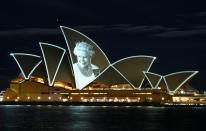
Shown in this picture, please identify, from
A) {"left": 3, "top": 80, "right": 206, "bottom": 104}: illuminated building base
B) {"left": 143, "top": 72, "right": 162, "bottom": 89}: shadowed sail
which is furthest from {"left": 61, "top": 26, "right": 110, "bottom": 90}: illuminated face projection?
{"left": 143, "top": 72, "right": 162, "bottom": 89}: shadowed sail

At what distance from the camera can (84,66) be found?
8519cm

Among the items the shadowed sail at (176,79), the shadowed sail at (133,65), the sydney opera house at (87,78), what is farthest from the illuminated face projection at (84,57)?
the shadowed sail at (176,79)

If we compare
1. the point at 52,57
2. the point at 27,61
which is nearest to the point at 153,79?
the point at 52,57

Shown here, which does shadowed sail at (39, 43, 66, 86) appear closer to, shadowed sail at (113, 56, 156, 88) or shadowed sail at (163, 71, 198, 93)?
shadowed sail at (113, 56, 156, 88)

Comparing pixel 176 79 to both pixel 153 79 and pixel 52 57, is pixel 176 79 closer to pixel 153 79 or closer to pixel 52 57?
pixel 153 79

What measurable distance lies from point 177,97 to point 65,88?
21.3 meters

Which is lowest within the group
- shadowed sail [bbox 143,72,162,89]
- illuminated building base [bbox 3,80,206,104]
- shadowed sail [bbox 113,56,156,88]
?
illuminated building base [bbox 3,80,206,104]

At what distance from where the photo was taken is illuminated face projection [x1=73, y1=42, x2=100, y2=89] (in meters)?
82.3

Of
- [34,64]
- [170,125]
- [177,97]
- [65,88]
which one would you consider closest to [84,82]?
[65,88]

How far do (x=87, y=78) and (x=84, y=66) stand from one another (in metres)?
2.66

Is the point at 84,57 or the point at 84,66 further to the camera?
the point at 84,66

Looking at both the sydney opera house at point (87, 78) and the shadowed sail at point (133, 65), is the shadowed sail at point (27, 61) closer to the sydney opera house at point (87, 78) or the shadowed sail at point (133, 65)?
the sydney opera house at point (87, 78)

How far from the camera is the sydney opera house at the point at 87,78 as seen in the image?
266ft

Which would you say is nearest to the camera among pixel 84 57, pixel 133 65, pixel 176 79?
pixel 133 65
